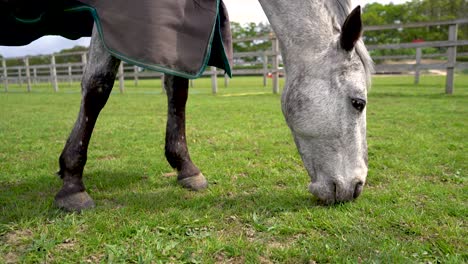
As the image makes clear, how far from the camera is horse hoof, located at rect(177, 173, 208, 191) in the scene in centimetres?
262

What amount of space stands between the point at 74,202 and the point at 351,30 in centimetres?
186

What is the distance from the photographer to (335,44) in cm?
194

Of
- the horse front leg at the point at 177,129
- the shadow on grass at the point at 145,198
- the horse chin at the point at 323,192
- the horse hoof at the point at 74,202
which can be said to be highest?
the horse front leg at the point at 177,129

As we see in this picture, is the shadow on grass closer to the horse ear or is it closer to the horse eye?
the horse eye

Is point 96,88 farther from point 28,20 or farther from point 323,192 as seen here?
point 323,192

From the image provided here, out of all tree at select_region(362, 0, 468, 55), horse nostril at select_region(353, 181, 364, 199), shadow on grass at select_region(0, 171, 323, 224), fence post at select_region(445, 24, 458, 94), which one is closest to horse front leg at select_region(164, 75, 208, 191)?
shadow on grass at select_region(0, 171, 323, 224)

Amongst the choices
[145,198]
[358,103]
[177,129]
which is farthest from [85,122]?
[358,103]

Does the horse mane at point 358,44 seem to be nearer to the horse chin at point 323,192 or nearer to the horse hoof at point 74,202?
the horse chin at point 323,192

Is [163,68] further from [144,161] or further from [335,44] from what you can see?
[144,161]

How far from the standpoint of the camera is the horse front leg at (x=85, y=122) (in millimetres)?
2115

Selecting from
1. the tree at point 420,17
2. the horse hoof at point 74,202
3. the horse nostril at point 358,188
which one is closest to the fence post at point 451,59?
the horse nostril at point 358,188

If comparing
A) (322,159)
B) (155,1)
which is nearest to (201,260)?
(322,159)

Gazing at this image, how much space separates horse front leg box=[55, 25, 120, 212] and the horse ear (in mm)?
1304

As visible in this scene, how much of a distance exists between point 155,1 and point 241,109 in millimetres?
5900
